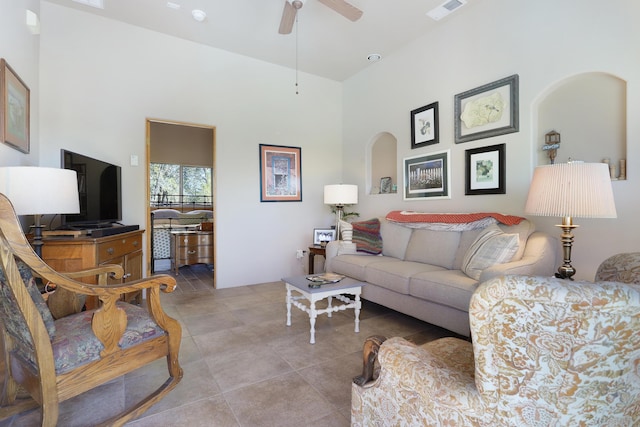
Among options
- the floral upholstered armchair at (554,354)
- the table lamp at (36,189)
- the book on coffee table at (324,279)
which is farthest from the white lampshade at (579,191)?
the table lamp at (36,189)

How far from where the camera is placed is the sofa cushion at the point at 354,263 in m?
3.20

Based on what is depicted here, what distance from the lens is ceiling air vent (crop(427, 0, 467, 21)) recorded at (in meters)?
3.01

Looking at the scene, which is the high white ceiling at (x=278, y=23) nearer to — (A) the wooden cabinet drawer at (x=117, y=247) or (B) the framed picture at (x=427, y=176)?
(B) the framed picture at (x=427, y=176)

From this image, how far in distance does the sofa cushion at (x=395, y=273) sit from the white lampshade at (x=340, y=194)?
1.17 meters

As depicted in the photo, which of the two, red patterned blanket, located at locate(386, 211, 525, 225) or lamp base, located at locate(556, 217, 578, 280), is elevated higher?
red patterned blanket, located at locate(386, 211, 525, 225)

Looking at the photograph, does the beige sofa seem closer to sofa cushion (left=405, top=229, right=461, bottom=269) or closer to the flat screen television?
sofa cushion (left=405, top=229, right=461, bottom=269)

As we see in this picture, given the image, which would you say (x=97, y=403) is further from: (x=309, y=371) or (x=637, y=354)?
(x=637, y=354)

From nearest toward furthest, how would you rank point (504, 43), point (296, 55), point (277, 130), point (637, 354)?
point (637, 354), point (504, 43), point (296, 55), point (277, 130)

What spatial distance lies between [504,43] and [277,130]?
2859 mm

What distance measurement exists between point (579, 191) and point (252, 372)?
7.25 feet

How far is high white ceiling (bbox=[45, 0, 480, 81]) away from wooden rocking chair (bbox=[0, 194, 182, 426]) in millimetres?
2890

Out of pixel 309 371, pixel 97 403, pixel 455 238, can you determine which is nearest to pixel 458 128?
pixel 455 238

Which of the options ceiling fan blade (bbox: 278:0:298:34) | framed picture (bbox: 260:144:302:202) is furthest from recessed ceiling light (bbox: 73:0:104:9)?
framed picture (bbox: 260:144:302:202)

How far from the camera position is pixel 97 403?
5.46 feet
